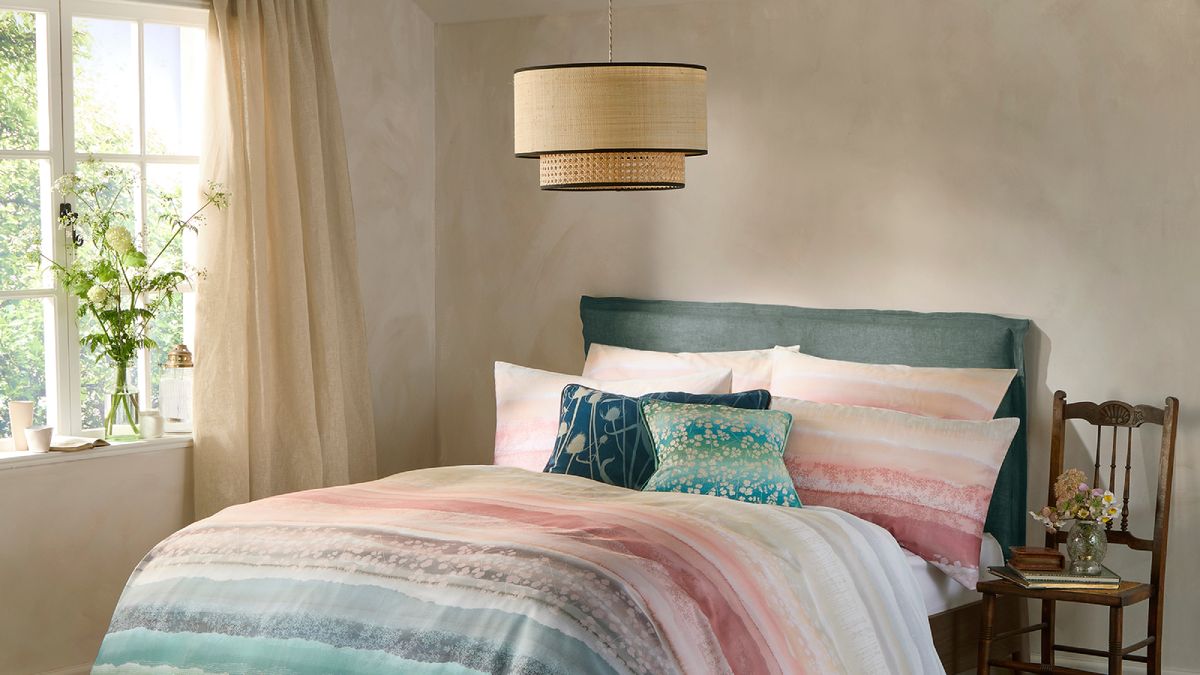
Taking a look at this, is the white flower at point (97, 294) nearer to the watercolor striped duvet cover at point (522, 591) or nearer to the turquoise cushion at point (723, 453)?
the watercolor striped duvet cover at point (522, 591)

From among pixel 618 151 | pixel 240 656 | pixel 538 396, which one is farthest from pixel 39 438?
pixel 618 151

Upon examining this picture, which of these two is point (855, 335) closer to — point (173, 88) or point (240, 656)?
point (240, 656)

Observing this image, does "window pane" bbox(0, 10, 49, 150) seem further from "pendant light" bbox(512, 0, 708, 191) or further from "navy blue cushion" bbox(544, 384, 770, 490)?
"navy blue cushion" bbox(544, 384, 770, 490)

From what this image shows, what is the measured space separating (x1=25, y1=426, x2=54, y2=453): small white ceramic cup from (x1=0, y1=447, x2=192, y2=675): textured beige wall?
0.06 metres

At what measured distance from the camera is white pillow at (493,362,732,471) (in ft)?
14.3

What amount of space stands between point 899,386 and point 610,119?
4.82 ft

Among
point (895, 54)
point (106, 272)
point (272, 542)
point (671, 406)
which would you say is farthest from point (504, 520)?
point (895, 54)

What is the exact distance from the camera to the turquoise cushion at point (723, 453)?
12.3 feet

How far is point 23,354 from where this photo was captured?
420 centimetres

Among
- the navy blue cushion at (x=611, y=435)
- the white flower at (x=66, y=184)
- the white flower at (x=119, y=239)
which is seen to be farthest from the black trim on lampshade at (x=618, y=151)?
the white flower at (x=66, y=184)

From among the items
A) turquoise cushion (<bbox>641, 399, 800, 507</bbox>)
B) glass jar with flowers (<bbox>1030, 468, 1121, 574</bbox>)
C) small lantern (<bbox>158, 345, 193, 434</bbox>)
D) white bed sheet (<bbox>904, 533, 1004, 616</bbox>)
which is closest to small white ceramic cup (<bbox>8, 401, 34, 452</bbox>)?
small lantern (<bbox>158, 345, 193, 434</bbox>)

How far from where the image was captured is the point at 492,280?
5387 mm

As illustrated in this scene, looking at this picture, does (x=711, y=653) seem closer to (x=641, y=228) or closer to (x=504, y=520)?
(x=504, y=520)

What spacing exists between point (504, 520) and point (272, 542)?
573 millimetres
